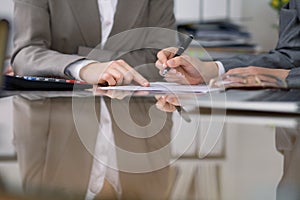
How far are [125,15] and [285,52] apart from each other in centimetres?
43

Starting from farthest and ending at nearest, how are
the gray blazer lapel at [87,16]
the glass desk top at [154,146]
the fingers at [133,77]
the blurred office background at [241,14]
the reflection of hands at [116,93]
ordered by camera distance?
1. the blurred office background at [241,14]
2. the gray blazer lapel at [87,16]
3. the fingers at [133,77]
4. the reflection of hands at [116,93]
5. the glass desk top at [154,146]

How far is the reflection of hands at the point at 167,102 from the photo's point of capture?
2.33 feet

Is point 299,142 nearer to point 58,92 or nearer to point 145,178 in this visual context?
point 145,178

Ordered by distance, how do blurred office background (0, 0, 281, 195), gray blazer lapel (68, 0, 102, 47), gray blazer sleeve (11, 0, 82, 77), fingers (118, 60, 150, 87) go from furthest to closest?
blurred office background (0, 0, 281, 195)
gray blazer lapel (68, 0, 102, 47)
gray blazer sleeve (11, 0, 82, 77)
fingers (118, 60, 150, 87)

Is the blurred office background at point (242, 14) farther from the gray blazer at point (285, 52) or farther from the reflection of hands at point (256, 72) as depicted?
the reflection of hands at point (256, 72)

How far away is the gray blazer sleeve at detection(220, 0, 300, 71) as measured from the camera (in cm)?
122

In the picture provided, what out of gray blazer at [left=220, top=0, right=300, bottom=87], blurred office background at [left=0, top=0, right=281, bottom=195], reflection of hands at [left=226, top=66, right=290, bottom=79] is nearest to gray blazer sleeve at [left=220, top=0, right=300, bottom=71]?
gray blazer at [left=220, top=0, right=300, bottom=87]

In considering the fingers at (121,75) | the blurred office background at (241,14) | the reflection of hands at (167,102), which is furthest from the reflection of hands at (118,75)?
the blurred office background at (241,14)

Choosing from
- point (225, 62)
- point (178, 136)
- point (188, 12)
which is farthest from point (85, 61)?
point (188, 12)

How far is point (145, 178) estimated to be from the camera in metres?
0.37

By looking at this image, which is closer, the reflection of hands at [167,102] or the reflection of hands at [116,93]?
the reflection of hands at [167,102]

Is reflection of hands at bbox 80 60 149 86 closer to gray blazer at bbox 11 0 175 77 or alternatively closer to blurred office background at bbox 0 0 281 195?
gray blazer at bbox 11 0 175 77

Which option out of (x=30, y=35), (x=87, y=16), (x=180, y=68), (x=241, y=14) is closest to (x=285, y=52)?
(x=180, y=68)

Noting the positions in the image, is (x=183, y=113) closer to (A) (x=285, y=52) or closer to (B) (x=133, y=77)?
(B) (x=133, y=77)
